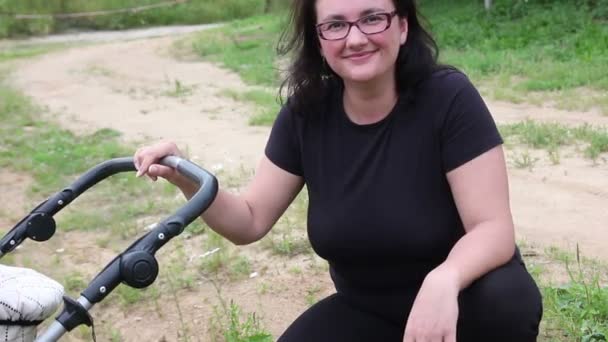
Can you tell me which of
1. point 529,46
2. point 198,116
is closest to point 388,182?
point 198,116

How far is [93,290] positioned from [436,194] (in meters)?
0.82

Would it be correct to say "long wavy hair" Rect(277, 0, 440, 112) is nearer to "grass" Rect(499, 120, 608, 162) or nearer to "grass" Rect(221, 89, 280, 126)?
"grass" Rect(499, 120, 608, 162)

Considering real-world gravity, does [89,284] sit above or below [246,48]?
above

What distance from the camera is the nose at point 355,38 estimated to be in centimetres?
206

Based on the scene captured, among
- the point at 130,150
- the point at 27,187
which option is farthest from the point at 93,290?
the point at 130,150

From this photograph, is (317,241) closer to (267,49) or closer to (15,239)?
(15,239)

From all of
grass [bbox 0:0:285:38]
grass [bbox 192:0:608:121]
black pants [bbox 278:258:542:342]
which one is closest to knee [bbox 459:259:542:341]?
black pants [bbox 278:258:542:342]

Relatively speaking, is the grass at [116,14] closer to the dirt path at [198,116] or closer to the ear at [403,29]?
the dirt path at [198,116]

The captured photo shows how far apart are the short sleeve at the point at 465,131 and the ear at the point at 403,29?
0.19 metres

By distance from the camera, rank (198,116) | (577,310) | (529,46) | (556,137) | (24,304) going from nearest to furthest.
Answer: (24,304) → (577,310) → (556,137) → (198,116) → (529,46)

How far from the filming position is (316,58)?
235 centimetres

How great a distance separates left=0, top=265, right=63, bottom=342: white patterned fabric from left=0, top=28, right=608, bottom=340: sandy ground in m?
1.49

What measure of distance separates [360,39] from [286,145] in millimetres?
405

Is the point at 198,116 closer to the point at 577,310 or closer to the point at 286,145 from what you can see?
the point at 577,310
